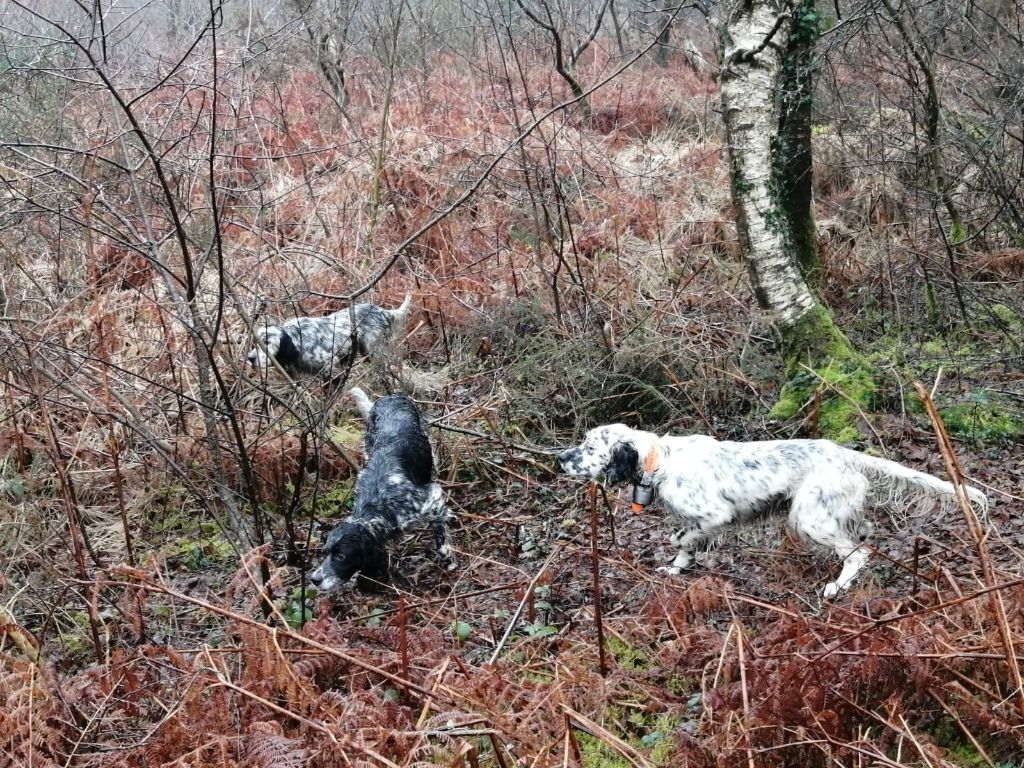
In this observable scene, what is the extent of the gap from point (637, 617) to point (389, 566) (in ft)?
5.61

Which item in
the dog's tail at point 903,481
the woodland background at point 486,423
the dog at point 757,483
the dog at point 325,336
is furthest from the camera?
the dog at point 325,336

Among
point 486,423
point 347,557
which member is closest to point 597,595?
point 347,557

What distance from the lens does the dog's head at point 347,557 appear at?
4.90 meters

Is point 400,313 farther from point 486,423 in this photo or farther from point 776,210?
point 776,210

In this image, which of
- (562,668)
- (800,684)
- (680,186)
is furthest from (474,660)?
(680,186)

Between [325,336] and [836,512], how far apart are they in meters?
5.11

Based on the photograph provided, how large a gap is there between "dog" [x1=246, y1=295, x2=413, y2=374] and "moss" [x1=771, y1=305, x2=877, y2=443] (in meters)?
3.29

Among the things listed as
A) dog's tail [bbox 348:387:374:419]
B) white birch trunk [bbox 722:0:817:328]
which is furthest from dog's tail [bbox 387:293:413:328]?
white birch trunk [bbox 722:0:817:328]

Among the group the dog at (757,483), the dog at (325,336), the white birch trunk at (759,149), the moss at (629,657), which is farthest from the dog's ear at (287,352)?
the moss at (629,657)

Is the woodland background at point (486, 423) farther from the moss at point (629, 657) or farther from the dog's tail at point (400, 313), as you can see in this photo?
the dog's tail at point (400, 313)

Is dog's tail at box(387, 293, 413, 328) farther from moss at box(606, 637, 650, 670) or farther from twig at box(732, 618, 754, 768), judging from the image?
twig at box(732, 618, 754, 768)

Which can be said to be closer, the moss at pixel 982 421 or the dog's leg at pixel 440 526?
the dog's leg at pixel 440 526

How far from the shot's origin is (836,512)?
15.4 feet

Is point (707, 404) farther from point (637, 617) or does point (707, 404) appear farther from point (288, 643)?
point (288, 643)
